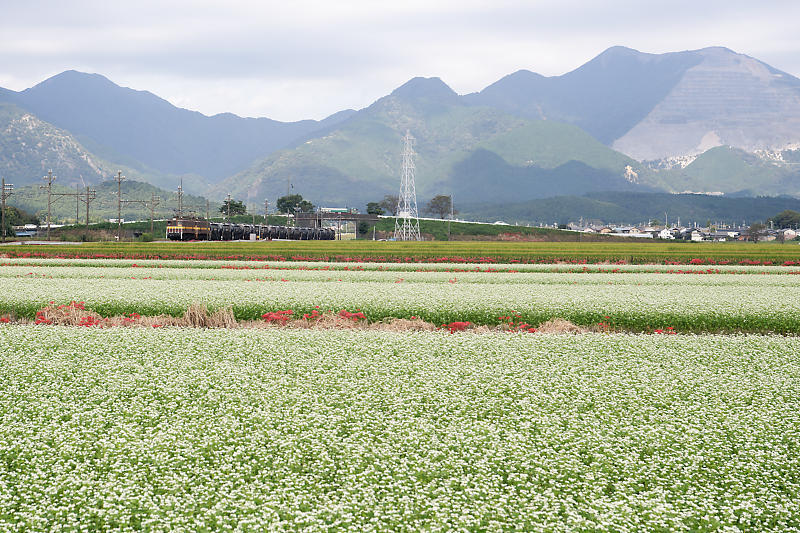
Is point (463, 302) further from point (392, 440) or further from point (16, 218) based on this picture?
point (16, 218)

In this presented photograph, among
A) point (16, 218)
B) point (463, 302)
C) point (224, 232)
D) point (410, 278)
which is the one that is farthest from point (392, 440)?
point (16, 218)

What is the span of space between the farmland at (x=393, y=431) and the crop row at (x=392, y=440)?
0.11 ft

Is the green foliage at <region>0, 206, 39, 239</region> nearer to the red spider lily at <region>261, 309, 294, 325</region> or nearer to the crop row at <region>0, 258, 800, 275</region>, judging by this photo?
the crop row at <region>0, 258, 800, 275</region>

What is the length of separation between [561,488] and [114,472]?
5.10 m

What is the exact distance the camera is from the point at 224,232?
328 feet

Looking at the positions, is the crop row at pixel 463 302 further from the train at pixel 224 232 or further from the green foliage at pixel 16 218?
the green foliage at pixel 16 218

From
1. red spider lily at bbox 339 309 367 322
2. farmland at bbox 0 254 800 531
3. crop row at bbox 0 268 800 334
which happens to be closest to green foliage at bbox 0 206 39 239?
crop row at bbox 0 268 800 334

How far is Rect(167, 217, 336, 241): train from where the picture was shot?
8725 centimetres

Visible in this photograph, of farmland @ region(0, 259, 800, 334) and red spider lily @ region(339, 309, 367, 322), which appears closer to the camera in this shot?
red spider lily @ region(339, 309, 367, 322)

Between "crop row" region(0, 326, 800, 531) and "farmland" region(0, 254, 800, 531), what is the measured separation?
3 centimetres

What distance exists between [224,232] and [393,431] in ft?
318

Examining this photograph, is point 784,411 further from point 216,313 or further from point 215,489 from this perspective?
point 216,313

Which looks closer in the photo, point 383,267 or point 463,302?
point 463,302

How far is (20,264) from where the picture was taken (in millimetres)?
38375
